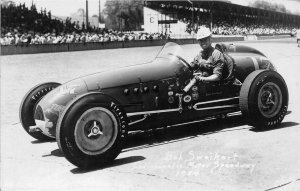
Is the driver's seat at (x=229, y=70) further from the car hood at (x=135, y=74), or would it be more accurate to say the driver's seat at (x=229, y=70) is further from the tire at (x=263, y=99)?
the car hood at (x=135, y=74)

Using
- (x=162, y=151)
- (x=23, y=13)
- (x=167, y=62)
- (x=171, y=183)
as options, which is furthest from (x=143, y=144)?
(x=23, y=13)

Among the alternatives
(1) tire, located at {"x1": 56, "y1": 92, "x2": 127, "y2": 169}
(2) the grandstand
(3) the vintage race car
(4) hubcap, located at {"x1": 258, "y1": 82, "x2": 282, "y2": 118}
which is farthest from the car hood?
(2) the grandstand

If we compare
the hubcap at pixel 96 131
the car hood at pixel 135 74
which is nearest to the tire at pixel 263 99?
the car hood at pixel 135 74

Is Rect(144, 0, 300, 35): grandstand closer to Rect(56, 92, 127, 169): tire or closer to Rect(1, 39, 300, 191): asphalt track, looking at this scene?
Rect(1, 39, 300, 191): asphalt track

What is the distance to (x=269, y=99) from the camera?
21.1 feet

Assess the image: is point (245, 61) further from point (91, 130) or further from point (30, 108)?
point (30, 108)

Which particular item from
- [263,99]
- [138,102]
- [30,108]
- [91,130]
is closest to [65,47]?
[30,108]

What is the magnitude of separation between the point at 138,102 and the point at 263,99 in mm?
1957

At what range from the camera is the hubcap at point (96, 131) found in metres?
4.85

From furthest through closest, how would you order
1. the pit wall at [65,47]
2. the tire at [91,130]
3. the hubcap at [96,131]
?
the pit wall at [65,47] → the hubcap at [96,131] → the tire at [91,130]

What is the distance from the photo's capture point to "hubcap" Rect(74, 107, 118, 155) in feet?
15.9

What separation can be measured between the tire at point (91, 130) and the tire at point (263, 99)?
209 centimetres

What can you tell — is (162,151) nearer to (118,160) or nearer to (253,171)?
(118,160)

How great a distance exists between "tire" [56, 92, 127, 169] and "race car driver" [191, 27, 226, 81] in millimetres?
1793
